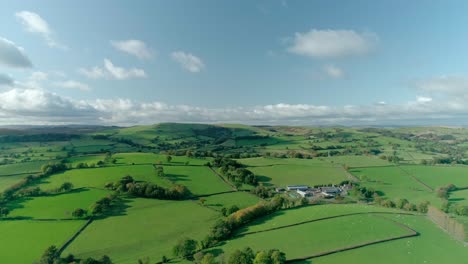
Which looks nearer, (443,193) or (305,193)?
(443,193)

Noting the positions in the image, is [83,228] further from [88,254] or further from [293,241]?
[293,241]

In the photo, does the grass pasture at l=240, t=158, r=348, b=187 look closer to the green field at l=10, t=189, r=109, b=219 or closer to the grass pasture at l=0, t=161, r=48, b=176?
the green field at l=10, t=189, r=109, b=219

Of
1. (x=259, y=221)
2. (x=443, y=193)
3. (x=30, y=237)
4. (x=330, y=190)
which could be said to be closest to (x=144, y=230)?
(x=30, y=237)

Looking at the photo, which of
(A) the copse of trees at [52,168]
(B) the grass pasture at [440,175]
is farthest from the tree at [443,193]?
(A) the copse of trees at [52,168]

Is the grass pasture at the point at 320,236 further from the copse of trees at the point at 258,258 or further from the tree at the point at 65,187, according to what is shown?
the tree at the point at 65,187

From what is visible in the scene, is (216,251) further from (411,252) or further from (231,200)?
(411,252)

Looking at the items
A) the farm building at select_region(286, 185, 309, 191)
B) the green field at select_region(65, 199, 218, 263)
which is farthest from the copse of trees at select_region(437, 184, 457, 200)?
the green field at select_region(65, 199, 218, 263)
